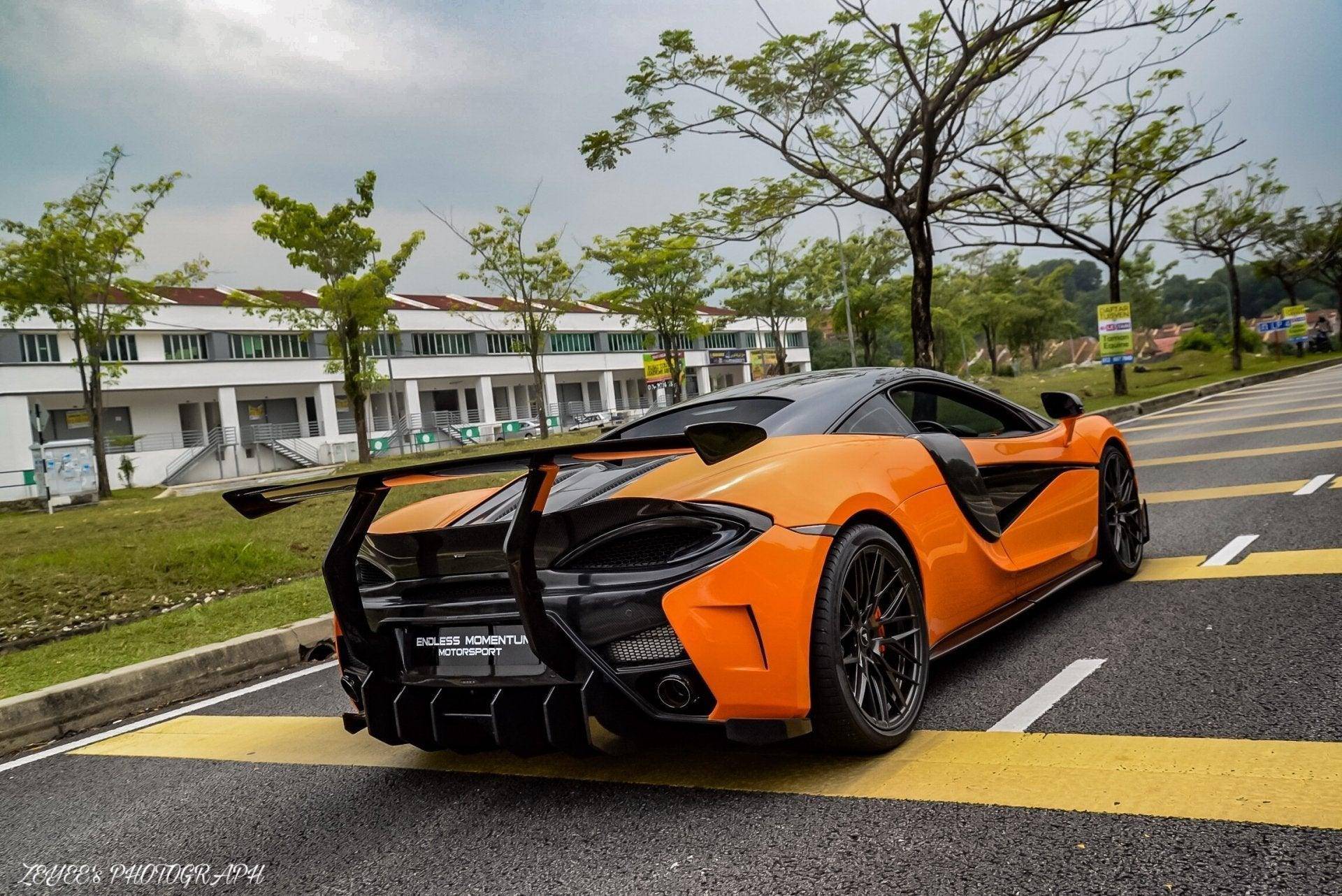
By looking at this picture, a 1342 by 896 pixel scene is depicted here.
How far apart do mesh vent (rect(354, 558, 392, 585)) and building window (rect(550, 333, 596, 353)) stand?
63.0 meters

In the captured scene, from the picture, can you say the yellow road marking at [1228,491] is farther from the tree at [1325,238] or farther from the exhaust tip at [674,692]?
the tree at [1325,238]

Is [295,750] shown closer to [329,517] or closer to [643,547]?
[643,547]

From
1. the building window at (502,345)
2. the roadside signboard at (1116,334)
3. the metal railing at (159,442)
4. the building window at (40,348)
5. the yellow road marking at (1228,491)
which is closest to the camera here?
the yellow road marking at (1228,491)

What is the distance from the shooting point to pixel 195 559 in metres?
8.88

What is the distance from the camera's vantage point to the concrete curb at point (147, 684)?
483cm

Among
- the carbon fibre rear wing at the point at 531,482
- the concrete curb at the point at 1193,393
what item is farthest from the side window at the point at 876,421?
the concrete curb at the point at 1193,393

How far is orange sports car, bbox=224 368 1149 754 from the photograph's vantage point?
263 cm

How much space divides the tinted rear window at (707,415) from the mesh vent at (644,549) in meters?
0.75

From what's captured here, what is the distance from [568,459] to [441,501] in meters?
1.06

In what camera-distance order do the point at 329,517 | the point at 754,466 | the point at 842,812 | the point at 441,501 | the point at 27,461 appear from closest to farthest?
the point at 842,812 < the point at 754,466 < the point at 441,501 < the point at 329,517 < the point at 27,461

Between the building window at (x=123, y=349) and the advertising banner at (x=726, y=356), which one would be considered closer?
the building window at (x=123, y=349)

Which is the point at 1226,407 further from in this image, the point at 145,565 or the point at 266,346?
the point at 266,346

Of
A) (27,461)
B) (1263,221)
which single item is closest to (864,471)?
(1263,221)

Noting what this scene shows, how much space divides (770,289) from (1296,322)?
75.6 ft
